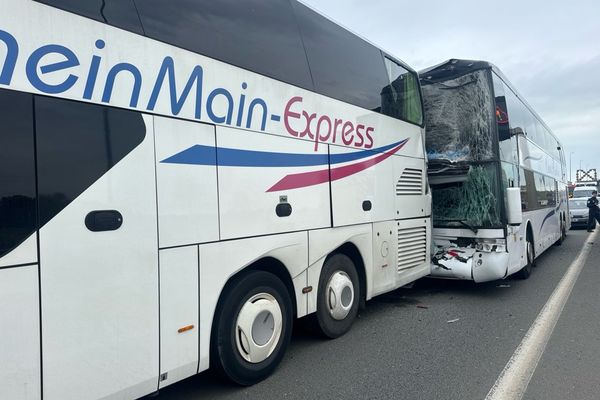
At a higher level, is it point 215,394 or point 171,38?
point 171,38

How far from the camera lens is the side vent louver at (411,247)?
243 inches

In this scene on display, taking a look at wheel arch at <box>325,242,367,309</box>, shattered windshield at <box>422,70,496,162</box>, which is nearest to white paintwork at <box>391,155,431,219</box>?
shattered windshield at <box>422,70,496,162</box>

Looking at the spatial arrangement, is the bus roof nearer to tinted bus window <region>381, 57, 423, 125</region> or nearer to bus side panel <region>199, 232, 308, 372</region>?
tinted bus window <region>381, 57, 423, 125</region>

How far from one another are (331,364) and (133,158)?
281cm

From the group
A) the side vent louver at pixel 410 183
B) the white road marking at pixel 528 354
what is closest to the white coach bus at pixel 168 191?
the side vent louver at pixel 410 183

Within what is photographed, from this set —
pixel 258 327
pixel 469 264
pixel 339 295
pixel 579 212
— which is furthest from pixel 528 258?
pixel 579 212

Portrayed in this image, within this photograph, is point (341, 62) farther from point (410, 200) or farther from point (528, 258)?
point (528, 258)

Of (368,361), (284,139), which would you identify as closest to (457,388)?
(368,361)

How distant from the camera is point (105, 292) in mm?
2773

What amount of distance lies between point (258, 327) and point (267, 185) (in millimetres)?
1294

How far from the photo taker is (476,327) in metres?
5.52

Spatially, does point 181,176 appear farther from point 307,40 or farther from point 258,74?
point 307,40

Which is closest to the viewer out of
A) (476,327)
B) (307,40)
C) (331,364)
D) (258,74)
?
(258,74)

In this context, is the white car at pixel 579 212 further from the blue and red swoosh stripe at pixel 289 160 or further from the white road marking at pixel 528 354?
the blue and red swoosh stripe at pixel 289 160
